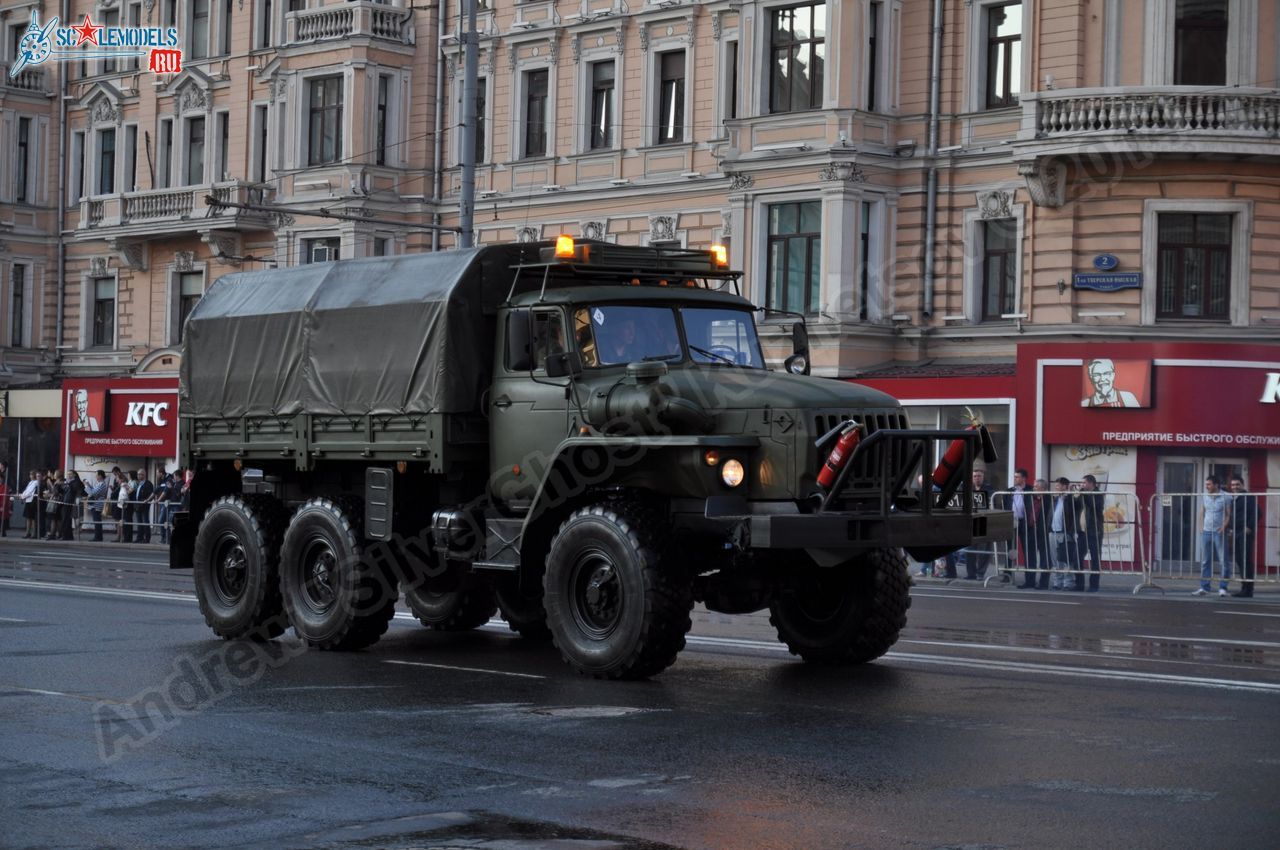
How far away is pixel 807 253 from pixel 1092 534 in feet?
39.1

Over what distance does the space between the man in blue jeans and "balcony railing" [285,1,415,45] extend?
25625mm

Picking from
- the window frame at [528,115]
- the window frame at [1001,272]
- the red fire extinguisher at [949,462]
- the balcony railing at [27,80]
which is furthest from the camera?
the balcony railing at [27,80]

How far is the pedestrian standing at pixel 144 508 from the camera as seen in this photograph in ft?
137

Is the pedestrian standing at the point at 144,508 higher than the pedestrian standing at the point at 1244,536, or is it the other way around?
the pedestrian standing at the point at 1244,536

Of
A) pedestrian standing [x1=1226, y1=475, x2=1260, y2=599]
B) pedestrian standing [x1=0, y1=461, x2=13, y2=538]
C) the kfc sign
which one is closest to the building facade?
the kfc sign

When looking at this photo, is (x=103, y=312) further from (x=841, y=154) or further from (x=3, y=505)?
(x=841, y=154)

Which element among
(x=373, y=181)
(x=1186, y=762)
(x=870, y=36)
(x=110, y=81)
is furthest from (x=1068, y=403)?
(x=110, y=81)

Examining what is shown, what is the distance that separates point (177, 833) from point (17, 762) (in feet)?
7.04

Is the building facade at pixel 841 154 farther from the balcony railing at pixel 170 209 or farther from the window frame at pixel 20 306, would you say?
the window frame at pixel 20 306

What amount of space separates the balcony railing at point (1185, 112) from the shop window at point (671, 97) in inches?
398

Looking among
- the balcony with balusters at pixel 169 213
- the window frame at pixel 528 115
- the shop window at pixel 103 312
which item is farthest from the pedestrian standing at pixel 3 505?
the window frame at pixel 528 115

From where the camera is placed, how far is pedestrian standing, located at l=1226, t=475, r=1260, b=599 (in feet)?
83.5

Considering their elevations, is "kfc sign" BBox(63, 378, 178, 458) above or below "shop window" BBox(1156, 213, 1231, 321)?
below

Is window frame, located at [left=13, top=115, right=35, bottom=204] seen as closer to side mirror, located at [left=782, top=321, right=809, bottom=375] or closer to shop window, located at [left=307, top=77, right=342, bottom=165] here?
shop window, located at [left=307, top=77, right=342, bottom=165]
